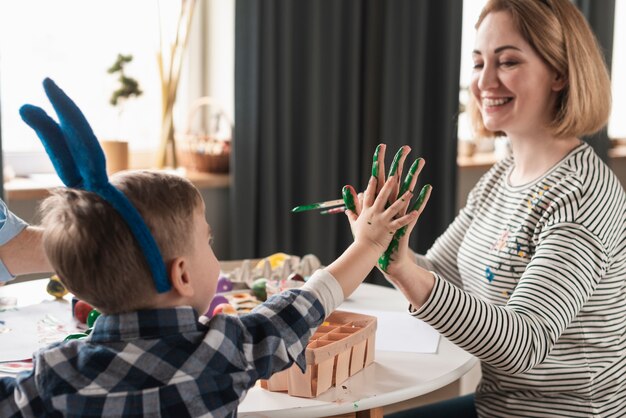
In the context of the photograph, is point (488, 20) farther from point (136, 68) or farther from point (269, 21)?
point (136, 68)

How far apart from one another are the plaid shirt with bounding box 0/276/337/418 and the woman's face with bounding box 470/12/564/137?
0.92m

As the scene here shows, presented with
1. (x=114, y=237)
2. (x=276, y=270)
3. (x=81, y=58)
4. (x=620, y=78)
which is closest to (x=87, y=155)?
(x=114, y=237)

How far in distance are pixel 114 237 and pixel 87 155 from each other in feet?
0.34

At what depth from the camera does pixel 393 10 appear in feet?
10.2

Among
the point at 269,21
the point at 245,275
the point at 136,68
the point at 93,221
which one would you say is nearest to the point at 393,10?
the point at 269,21

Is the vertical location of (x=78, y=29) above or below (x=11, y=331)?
above

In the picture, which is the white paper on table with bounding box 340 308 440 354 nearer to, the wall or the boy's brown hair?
the boy's brown hair

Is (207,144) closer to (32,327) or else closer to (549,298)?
(32,327)

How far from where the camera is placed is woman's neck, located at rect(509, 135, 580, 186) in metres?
1.62

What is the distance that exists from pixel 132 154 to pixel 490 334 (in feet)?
6.45

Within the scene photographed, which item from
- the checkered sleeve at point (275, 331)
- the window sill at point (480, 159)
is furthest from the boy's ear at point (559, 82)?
the window sill at point (480, 159)

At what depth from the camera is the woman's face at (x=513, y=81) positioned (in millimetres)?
1646

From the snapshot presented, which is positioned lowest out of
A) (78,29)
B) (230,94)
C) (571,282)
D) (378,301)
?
(378,301)

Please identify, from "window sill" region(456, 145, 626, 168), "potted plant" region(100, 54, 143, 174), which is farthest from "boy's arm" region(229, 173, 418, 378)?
"window sill" region(456, 145, 626, 168)
